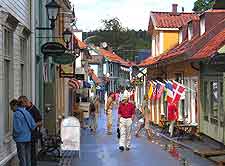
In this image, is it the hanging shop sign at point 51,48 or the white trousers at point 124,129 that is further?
the white trousers at point 124,129

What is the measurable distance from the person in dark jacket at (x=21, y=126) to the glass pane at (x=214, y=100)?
36.2 feet

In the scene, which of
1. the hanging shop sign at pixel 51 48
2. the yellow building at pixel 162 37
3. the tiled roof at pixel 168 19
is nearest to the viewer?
the hanging shop sign at pixel 51 48

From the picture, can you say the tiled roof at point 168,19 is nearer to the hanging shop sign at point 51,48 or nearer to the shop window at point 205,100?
the shop window at point 205,100

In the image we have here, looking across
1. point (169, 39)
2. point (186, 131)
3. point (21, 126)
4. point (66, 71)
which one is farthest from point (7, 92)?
point (169, 39)

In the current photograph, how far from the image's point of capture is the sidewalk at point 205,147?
17766 millimetres

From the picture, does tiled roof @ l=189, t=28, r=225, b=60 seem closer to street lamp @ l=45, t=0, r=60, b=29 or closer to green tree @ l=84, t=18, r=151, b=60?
street lamp @ l=45, t=0, r=60, b=29

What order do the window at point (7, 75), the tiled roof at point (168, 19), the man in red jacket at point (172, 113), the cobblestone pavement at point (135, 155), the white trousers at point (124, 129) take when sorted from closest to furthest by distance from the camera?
the window at point (7, 75), the cobblestone pavement at point (135, 155), the white trousers at point (124, 129), the man in red jacket at point (172, 113), the tiled roof at point (168, 19)

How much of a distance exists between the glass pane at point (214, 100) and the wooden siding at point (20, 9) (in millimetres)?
8375

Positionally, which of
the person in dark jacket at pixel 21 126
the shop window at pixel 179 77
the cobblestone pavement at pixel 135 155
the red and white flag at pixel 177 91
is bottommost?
the cobblestone pavement at pixel 135 155

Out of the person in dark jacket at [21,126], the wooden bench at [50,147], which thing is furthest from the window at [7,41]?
the wooden bench at [50,147]

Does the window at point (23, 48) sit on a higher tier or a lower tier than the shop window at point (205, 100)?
higher

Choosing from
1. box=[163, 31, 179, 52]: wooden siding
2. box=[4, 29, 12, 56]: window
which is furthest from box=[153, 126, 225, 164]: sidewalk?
box=[163, 31, 179, 52]: wooden siding

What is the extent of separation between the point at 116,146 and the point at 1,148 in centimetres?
1052

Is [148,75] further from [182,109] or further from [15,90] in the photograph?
[15,90]
